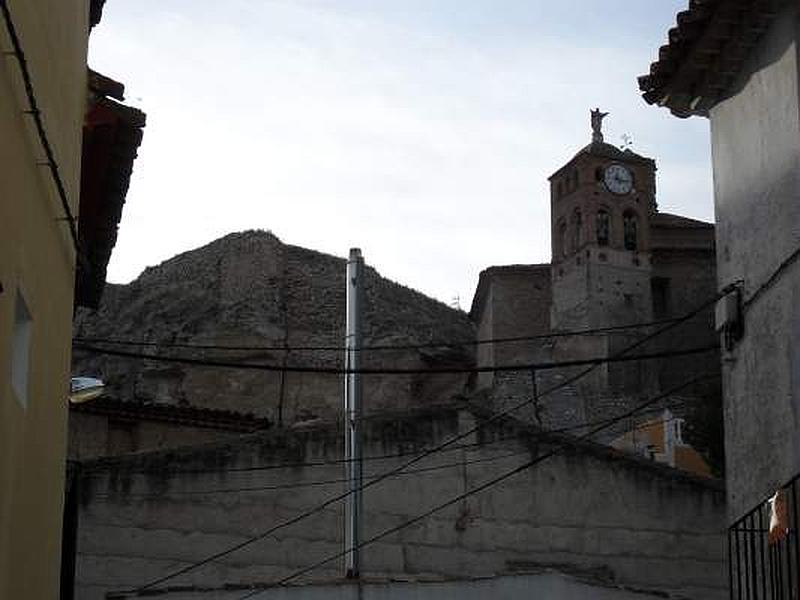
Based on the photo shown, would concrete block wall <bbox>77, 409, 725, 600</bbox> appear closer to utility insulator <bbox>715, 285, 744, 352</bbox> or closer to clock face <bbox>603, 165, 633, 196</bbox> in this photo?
utility insulator <bbox>715, 285, 744, 352</bbox>

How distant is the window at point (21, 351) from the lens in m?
7.86

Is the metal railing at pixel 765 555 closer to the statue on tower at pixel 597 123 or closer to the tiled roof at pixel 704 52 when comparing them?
the tiled roof at pixel 704 52

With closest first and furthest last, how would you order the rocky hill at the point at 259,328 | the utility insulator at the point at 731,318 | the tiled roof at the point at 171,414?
1. the utility insulator at the point at 731,318
2. the tiled roof at the point at 171,414
3. the rocky hill at the point at 259,328

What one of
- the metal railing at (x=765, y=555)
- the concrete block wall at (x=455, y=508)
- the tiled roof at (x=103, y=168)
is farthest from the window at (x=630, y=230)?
the metal railing at (x=765, y=555)

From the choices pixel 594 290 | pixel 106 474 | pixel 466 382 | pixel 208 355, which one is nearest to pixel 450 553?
pixel 106 474

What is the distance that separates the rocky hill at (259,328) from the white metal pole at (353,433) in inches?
957

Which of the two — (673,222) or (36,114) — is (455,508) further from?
(673,222)

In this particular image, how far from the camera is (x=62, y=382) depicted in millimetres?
9664

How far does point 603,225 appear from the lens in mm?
67875

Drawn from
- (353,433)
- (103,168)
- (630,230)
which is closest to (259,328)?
(630,230)

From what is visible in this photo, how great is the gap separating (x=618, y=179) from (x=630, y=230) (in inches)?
92.5

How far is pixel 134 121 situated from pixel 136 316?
4221cm

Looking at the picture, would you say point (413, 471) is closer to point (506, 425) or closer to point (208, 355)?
point (506, 425)

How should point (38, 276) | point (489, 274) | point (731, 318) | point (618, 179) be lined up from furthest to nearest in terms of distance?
point (618, 179)
point (489, 274)
point (731, 318)
point (38, 276)
